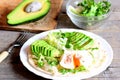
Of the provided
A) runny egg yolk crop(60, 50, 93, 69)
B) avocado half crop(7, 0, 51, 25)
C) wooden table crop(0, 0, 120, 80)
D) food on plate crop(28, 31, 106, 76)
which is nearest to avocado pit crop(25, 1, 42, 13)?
avocado half crop(7, 0, 51, 25)

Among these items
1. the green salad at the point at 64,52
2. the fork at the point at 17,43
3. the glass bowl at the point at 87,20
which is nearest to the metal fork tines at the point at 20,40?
the fork at the point at 17,43

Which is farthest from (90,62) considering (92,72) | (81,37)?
(81,37)

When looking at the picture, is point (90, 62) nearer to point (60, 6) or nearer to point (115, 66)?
point (115, 66)

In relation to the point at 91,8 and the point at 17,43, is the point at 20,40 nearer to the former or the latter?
the point at 17,43

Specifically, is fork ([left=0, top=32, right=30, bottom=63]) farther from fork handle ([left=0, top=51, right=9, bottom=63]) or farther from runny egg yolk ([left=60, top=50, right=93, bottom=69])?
runny egg yolk ([left=60, top=50, right=93, bottom=69])

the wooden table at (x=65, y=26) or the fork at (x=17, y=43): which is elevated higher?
the fork at (x=17, y=43)

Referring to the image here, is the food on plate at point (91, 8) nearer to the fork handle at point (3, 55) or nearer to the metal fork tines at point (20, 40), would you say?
the metal fork tines at point (20, 40)
